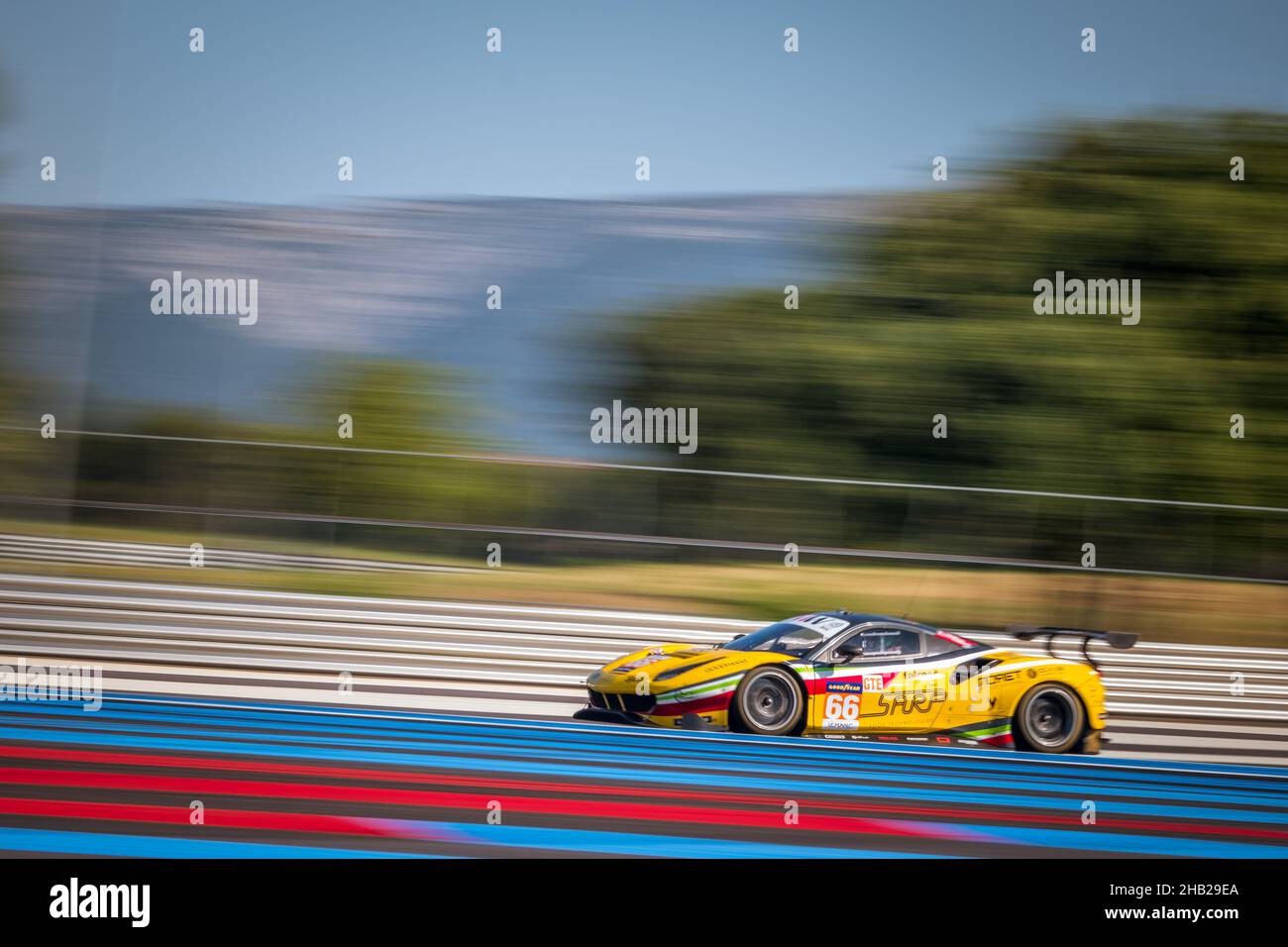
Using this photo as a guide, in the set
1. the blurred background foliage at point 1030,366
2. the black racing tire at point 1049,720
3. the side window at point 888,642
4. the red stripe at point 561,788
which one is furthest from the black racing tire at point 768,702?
the blurred background foliage at point 1030,366

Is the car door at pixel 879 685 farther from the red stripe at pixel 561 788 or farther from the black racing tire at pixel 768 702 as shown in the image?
the red stripe at pixel 561 788

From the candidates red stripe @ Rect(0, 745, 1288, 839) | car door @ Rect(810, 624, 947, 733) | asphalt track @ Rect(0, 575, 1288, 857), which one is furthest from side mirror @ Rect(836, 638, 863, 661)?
red stripe @ Rect(0, 745, 1288, 839)

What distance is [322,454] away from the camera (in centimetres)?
1061

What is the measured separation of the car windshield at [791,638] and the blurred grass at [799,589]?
1.97 meters

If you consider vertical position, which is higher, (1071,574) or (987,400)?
(987,400)

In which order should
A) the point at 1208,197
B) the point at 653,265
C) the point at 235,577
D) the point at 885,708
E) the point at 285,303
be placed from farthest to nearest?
the point at 1208,197
the point at 653,265
the point at 285,303
the point at 235,577
the point at 885,708

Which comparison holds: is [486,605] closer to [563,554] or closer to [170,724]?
[563,554]

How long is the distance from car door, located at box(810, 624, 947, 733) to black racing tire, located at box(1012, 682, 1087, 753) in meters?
0.71

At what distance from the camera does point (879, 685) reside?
27.2 feet

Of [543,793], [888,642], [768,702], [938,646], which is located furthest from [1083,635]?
[543,793]

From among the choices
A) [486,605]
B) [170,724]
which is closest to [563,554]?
[486,605]

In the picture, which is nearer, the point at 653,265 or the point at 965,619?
the point at 965,619

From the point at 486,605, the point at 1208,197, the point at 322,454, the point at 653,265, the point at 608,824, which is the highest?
the point at 1208,197

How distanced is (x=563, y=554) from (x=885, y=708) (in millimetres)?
3467
